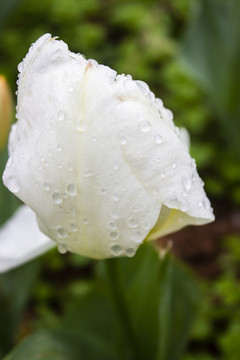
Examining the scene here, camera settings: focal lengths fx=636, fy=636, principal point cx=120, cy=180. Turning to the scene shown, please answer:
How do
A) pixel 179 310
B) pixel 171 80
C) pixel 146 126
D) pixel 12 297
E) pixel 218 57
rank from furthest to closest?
pixel 171 80 → pixel 218 57 → pixel 12 297 → pixel 179 310 → pixel 146 126

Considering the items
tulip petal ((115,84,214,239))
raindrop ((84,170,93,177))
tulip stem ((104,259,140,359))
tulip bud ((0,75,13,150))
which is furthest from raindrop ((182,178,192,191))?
tulip bud ((0,75,13,150))

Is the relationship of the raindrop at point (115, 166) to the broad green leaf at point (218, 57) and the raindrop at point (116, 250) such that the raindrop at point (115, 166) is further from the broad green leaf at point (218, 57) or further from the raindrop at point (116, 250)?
the broad green leaf at point (218, 57)

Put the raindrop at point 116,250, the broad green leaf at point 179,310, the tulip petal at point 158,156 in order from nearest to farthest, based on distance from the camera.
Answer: the tulip petal at point 158,156 < the raindrop at point 116,250 < the broad green leaf at point 179,310

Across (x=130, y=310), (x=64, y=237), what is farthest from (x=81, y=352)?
(x=64, y=237)

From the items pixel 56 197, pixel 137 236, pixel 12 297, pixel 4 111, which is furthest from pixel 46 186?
pixel 12 297

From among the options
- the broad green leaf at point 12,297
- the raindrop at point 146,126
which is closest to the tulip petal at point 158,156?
the raindrop at point 146,126

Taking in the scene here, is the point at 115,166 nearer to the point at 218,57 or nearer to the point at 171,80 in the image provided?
the point at 218,57
